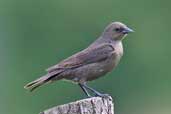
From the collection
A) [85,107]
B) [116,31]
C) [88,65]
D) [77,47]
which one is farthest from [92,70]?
[77,47]

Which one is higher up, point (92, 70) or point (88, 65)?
point (88, 65)

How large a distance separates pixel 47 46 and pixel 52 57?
204cm

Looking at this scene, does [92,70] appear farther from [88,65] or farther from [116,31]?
[116,31]

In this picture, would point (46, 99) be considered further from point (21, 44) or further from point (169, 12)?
point (169, 12)

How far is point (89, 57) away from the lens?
49.2ft

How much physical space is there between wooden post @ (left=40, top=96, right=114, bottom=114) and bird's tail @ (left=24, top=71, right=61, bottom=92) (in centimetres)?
152

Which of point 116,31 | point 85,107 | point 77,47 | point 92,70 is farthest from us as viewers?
point 77,47

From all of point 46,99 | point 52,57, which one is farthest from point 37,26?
point 46,99

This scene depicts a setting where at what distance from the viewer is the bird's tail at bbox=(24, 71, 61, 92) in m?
14.0

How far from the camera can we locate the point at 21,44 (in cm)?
3981

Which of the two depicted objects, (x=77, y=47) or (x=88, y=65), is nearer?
(x=88, y=65)

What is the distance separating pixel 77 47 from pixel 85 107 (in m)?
24.1

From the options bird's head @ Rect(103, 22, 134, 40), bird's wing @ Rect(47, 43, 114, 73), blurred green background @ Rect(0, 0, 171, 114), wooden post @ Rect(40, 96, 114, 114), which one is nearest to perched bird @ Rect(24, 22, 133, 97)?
bird's wing @ Rect(47, 43, 114, 73)

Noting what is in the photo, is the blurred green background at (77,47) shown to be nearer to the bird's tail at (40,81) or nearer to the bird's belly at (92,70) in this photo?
the bird's belly at (92,70)
